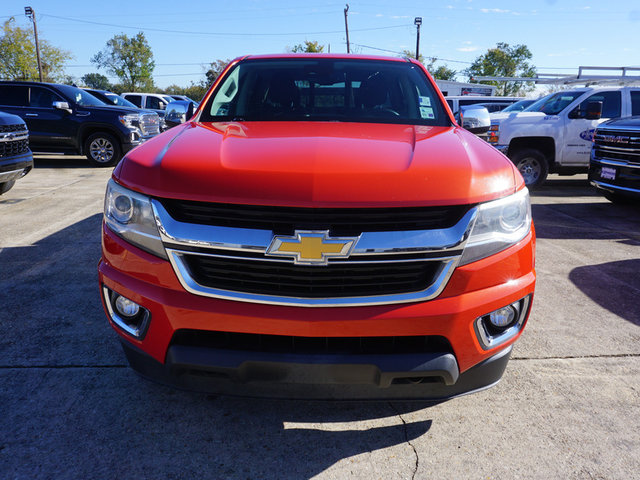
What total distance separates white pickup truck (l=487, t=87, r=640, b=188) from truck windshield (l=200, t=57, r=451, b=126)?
6171 millimetres

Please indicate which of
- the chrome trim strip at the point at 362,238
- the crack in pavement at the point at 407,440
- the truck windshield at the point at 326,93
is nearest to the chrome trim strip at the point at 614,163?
the truck windshield at the point at 326,93

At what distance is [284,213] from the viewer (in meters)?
1.84

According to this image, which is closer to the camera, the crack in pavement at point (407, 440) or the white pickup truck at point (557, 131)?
the crack in pavement at point (407, 440)

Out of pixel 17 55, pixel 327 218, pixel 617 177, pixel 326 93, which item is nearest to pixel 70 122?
pixel 326 93

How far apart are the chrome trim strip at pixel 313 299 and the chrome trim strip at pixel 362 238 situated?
0.06 m

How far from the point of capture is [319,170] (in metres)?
1.91

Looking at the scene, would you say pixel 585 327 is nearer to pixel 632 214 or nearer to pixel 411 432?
pixel 411 432

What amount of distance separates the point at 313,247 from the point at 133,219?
762 mm

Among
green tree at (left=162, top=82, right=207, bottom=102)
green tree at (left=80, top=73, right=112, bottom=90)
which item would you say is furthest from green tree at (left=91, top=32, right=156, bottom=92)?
green tree at (left=80, top=73, right=112, bottom=90)

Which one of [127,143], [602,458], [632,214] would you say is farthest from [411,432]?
[127,143]

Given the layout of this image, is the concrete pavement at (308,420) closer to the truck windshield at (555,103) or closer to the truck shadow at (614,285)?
the truck shadow at (614,285)

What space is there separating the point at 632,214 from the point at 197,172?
289 inches

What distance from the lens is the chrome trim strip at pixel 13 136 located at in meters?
6.50

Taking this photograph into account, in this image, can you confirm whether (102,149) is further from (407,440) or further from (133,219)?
(407,440)
